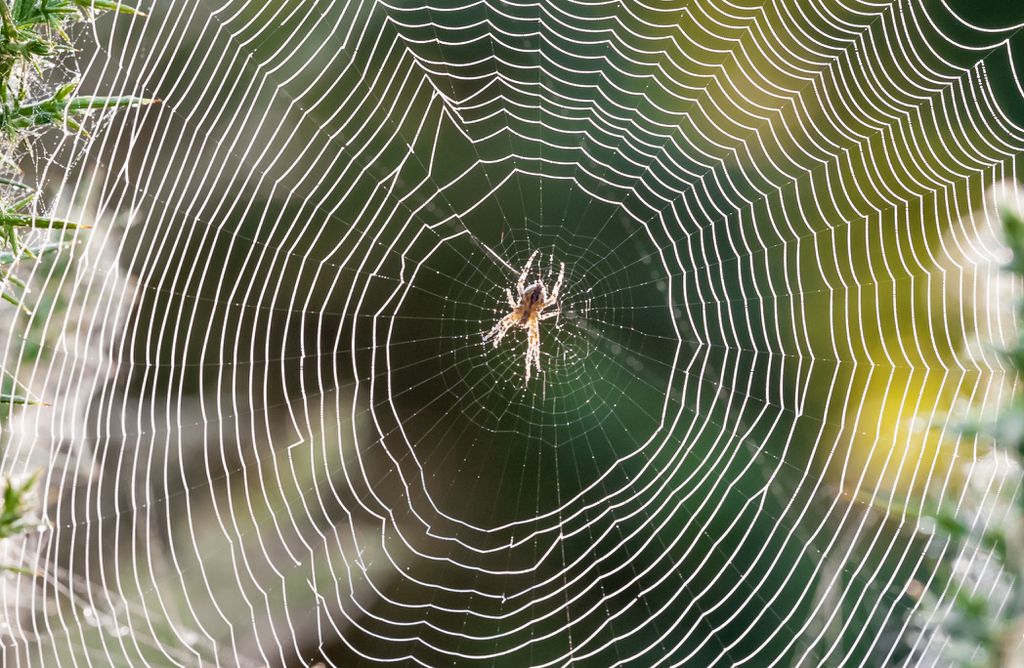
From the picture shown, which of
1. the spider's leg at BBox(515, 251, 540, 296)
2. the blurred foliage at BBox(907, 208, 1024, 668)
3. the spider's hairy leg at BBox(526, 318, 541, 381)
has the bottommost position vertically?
the spider's hairy leg at BBox(526, 318, 541, 381)

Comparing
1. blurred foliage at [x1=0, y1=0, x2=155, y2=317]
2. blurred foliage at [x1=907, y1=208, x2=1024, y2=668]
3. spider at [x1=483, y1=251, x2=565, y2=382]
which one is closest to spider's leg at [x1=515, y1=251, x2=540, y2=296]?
spider at [x1=483, y1=251, x2=565, y2=382]

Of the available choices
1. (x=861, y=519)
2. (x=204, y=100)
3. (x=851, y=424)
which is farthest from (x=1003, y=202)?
(x=851, y=424)

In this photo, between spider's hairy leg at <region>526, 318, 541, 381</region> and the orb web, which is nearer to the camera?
the orb web

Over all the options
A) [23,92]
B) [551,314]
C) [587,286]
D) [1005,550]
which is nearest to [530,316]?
[551,314]

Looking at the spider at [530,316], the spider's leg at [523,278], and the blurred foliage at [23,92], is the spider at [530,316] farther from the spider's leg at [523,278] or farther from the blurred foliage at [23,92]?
the blurred foliage at [23,92]

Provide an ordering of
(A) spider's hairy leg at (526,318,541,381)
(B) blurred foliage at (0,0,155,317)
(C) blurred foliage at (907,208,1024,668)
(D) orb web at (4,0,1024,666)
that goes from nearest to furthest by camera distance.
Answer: (C) blurred foliage at (907,208,1024,668)
(B) blurred foliage at (0,0,155,317)
(D) orb web at (4,0,1024,666)
(A) spider's hairy leg at (526,318,541,381)

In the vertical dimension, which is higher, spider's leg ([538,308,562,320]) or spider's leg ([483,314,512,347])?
spider's leg ([538,308,562,320])

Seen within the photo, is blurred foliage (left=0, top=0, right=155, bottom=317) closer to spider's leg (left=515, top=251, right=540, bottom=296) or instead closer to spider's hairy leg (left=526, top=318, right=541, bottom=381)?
spider's hairy leg (left=526, top=318, right=541, bottom=381)

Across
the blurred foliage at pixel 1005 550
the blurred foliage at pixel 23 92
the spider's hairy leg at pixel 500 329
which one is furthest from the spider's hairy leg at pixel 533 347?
the blurred foliage at pixel 1005 550
